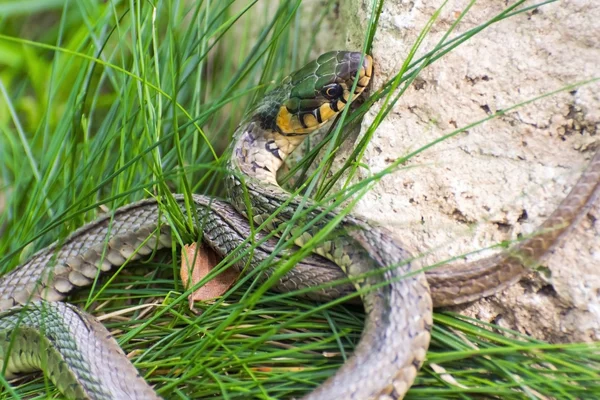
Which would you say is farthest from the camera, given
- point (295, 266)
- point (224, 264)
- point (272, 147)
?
point (272, 147)

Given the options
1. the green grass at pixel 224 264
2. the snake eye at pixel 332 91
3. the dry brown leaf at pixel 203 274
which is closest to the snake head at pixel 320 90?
the snake eye at pixel 332 91

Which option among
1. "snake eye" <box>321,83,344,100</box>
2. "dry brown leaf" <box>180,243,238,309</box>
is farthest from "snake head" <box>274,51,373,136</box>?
"dry brown leaf" <box>180,243,238,309</box>

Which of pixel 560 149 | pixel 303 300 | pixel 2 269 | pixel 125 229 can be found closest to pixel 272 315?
pixel 303 300

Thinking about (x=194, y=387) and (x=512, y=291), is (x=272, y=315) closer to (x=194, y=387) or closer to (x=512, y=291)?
(x=194, y=387)

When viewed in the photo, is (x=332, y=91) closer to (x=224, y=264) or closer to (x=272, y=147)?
(x=272, y=147)

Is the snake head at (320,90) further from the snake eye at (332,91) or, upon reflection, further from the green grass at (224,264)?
the green grass at (224,264)

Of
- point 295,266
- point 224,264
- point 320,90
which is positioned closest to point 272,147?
point 320,90

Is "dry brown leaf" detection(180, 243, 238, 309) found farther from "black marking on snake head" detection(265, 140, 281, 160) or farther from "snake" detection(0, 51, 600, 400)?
"black marking on snake head" detection(265, 140, 281, 160)
